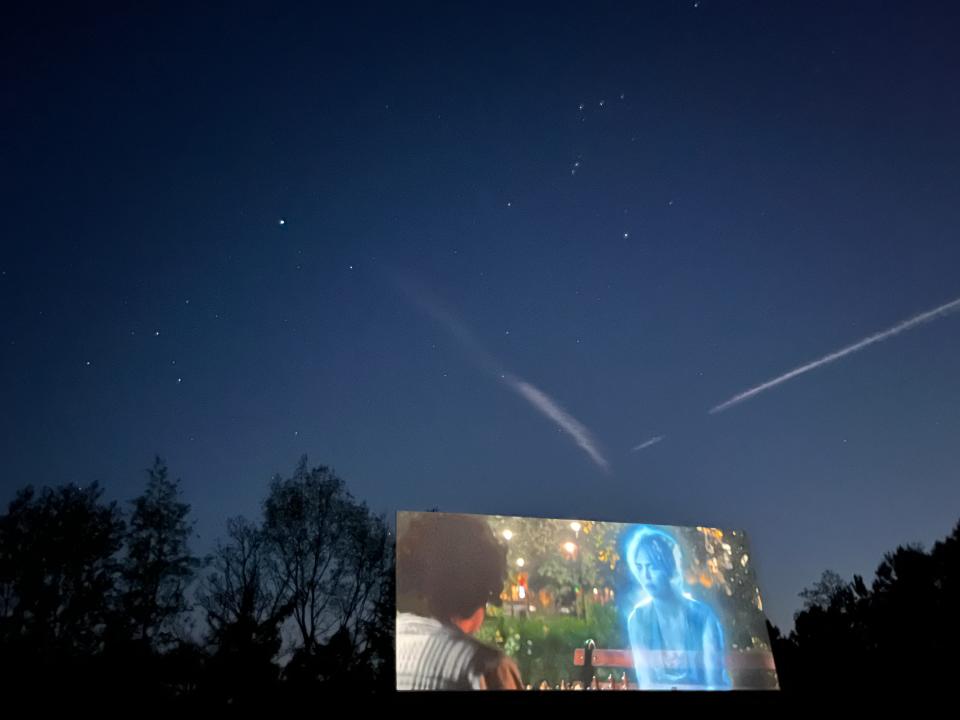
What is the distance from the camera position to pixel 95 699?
388 inches

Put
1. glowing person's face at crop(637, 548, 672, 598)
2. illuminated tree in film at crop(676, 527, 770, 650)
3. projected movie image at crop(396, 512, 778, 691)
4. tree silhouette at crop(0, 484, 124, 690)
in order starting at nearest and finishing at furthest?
projected movie image at crop(396, 512, 778, 691), glowing person's face at crop(637, 548, 672, 598), illuminated tree in film at crop(676, 527, 770, 650), tree silhouette at crop(0, 484, 124, 690)

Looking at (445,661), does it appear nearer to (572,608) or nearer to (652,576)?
(572,608)

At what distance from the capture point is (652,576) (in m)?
9.99

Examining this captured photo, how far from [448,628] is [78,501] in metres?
11.6

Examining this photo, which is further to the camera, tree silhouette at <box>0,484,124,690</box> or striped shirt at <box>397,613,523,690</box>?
tree silhouette at <box>0,484,124,690</box>

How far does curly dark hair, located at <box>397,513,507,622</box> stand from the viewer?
878 centimetres

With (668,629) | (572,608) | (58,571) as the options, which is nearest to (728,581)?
(668,629)

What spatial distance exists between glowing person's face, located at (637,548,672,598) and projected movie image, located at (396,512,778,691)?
18mm

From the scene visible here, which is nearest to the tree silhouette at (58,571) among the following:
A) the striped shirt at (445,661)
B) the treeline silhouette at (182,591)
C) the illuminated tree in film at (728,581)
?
the treeline silhouette at (182,591)

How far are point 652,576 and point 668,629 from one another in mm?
739

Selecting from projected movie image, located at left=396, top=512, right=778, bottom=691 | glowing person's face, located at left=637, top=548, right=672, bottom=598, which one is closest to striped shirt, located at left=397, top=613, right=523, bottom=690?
projected movie image, located at left=396, top=512, right=778, bottom=691

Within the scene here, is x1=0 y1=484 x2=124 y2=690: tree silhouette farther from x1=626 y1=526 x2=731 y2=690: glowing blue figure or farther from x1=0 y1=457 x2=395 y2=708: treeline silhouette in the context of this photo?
x1=626 y1=526 x2=731 y2=690: glowing blue figure

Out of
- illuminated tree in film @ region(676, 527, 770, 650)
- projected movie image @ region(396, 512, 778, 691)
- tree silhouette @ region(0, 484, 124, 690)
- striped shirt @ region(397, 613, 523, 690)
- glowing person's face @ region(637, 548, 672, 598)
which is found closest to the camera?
striped shirt @ region(397, 613, 523, 690)

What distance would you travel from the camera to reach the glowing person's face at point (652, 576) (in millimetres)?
9891
